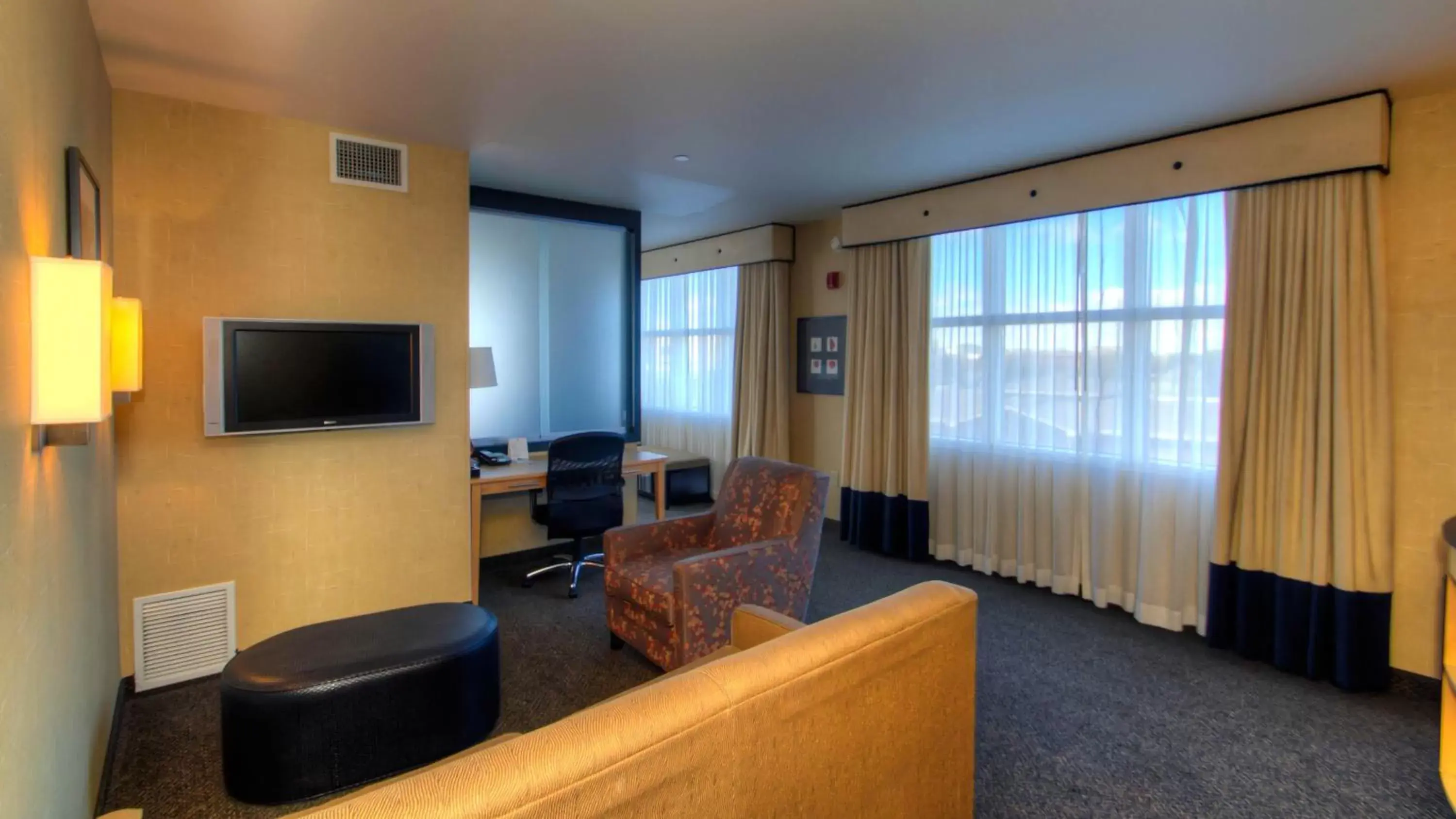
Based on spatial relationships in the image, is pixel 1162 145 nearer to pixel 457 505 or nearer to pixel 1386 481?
pixel 1386 481

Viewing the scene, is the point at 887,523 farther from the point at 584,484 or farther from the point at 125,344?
the point at 125,344

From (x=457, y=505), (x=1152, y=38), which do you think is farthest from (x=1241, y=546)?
(x=457, y=505)

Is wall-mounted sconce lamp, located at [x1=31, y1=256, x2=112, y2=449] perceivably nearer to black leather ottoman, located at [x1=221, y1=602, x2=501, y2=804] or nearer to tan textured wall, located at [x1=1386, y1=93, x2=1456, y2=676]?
black leather ottoman, located at [x1=221, y1=602, x2=501, y2=804]

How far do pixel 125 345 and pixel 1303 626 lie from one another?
4.46 metres

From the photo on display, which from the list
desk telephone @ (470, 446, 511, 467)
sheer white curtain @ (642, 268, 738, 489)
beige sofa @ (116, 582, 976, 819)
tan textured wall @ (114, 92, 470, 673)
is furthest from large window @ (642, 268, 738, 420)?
beige sofa @ (116, 582, 976, 819)

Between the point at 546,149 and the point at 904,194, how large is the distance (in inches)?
93.3

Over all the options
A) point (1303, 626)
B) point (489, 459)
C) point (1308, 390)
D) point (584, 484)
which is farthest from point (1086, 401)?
point (489, 459)

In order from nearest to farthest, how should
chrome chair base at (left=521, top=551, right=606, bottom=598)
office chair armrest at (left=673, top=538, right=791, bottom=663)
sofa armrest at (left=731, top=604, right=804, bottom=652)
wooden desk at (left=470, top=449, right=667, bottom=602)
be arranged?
sofa armrest at (left=731, top=604, right=804, bottom=652)
office chair armrest at (left=673, top=538, right=791, bottom=663)
wooden desk at (left=470, top=449, right=667, bottom=602)
chrome chair base at (left=521, top=551, right=606, bottom=598)

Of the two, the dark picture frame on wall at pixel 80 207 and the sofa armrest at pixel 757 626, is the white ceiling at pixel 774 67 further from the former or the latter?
the sofa armrest at pixel 757 626

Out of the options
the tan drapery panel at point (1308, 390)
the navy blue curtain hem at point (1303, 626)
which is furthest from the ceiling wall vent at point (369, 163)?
the navy blue curtain hem at point (1303, 626)

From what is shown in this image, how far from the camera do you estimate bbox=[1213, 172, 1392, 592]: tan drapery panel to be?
2.95 metres

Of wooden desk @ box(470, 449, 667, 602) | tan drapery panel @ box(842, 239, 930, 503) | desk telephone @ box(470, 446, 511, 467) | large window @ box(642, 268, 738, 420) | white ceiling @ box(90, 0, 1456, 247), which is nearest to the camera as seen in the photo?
white ceiling @ box(90, 0, 1456, 247)

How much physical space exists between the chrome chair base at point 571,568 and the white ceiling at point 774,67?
2.40 m

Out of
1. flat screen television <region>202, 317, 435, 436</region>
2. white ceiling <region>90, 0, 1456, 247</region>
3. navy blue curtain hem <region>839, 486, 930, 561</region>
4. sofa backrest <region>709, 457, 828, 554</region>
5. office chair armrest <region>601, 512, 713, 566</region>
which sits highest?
white ceiling <region>90, 0, 1456, 247</region>
